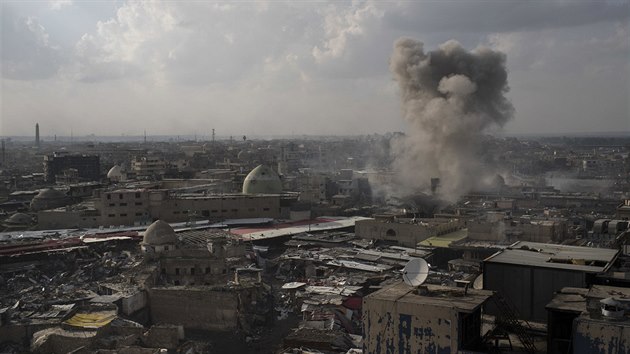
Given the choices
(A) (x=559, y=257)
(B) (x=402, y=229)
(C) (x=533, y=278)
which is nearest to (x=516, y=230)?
(B) (x=402, y=229)

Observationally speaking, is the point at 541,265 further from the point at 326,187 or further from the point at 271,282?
the point at 326,187

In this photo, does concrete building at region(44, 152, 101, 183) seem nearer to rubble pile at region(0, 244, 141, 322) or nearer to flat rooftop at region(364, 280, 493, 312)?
rubble pile at region(0, 244, 141, 322)

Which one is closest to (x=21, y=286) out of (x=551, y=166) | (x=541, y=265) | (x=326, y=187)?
(x=541, y=265)

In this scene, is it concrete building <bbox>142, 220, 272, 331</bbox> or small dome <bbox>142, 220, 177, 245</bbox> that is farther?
small dome <bbox>142, 220, 177, 245</bbox>

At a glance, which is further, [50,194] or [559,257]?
[50,194]

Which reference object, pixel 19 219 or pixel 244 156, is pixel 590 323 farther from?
pixel 244 156

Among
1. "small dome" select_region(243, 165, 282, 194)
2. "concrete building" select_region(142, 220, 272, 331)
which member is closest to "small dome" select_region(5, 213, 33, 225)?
"small dome" select_region(243, 165, 282, 194)
